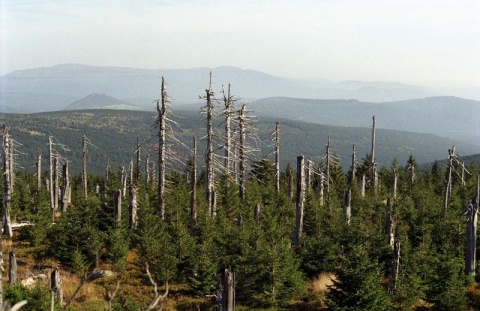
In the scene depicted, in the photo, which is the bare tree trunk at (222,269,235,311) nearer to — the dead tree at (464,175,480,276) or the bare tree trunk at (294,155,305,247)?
the dead tree at (464,175,480,276)

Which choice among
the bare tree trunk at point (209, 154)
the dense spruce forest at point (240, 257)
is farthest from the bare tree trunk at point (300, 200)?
the bare tree trunk at point (209, 154)

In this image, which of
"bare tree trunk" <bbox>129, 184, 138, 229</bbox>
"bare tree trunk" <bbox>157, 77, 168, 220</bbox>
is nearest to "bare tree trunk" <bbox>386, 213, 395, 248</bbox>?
"bare tree trunk" <bbox>157, 77, 168, 220</bbox>

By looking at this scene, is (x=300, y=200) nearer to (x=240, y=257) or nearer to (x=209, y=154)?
(x=209, y=154)

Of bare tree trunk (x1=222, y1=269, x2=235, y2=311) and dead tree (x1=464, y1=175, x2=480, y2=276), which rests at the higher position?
bare tree trunk (x1=222, y1=269, x2=235, y2=311)

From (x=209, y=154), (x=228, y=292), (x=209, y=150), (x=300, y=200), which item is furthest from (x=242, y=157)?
(x=228, y=292)

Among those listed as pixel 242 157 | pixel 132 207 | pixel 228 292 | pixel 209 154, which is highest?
pixel 209 154

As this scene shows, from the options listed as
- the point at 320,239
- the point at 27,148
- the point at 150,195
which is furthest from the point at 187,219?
the point at 27,148

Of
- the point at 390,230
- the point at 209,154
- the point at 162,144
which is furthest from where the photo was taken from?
the point at 209,154

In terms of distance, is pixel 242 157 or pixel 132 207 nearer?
pixel 132 207

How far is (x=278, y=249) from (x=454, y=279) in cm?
687

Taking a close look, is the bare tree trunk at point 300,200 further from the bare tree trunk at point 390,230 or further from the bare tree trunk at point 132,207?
the bare tree trunk at point 132,207

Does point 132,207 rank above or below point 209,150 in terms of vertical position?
below

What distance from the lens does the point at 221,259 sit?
20.9 meters

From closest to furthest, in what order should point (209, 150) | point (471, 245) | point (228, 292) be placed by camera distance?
point (228, 292), point (471, 245), point (209, 150)
